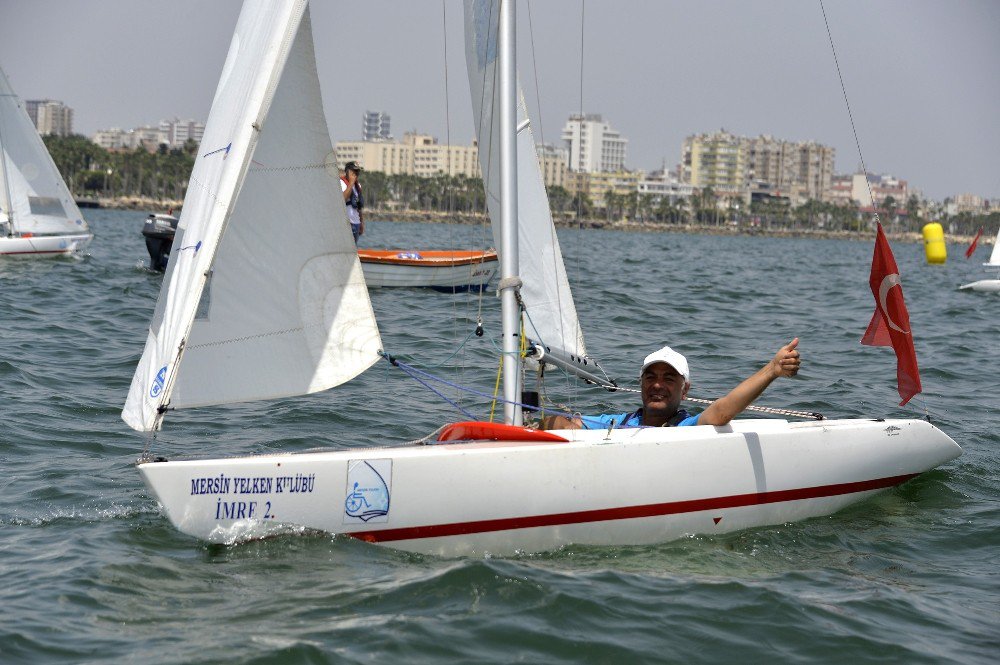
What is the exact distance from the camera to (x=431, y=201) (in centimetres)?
16838

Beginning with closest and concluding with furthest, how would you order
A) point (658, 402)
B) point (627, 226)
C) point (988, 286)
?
point (658, 402), point (988, 286), point (627, 226)

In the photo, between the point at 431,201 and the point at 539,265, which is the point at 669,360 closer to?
the point at 539,265

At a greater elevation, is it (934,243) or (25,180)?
(25,180)

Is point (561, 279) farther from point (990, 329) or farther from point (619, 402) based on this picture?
point (990, 329)

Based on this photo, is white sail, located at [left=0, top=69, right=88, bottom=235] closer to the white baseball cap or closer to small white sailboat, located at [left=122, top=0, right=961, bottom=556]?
small white sailboat, located at [left=122, top=0, right=961, bottom=556]

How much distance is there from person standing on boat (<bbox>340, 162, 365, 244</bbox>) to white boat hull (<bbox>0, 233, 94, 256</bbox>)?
10042 mm

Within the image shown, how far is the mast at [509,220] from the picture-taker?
606cm

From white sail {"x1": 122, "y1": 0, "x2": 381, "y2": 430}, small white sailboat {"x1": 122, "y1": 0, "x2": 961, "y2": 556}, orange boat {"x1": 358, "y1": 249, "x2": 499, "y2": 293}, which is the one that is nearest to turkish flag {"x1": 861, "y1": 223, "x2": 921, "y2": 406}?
small white sailboat {"x1": 122, "y1": 0, "x2": 961, "y2": 556}

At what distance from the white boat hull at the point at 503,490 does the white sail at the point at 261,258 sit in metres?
0.48

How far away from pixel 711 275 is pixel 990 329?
512 inches

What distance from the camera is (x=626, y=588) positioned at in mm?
5133

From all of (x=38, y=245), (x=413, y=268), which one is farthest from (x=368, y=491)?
(x=38, y=245)

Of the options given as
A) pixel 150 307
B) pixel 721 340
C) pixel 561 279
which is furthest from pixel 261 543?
pixel 150 307

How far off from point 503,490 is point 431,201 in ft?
539
